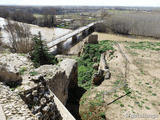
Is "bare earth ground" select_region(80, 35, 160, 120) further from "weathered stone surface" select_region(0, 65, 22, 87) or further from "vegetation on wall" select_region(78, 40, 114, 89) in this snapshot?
"weathered stone surface" select_region(0, 65, 22, 87)

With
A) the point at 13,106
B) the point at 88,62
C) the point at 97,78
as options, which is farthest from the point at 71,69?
the point at 88,62

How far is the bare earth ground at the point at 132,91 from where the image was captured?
945cm

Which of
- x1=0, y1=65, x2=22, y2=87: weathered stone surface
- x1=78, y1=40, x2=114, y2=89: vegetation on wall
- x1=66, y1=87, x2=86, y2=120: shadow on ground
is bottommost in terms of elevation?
x1=66, y1=87, x2=86, y2=120: shadow on ground

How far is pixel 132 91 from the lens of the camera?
38.3 feet

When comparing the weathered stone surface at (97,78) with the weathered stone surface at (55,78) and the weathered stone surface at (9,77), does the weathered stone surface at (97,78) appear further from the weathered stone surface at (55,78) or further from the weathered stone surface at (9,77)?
the weathered stone surface at (9,77)

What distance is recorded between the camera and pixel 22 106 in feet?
16.9

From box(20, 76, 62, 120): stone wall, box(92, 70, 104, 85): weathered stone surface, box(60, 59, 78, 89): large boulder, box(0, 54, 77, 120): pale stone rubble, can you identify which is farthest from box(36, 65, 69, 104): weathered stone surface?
box(92, 70, 104, 85): weathered stone surface

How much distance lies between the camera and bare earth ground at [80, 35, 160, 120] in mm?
9453

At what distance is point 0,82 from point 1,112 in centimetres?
202

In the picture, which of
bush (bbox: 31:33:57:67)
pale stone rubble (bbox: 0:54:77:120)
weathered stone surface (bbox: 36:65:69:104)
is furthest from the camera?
bush (bbox: 31:33:57:67)

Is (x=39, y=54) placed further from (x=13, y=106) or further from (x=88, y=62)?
(x=13, y=106)

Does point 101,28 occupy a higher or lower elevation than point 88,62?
higher

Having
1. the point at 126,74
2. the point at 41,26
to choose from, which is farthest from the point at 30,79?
the point at 41,26

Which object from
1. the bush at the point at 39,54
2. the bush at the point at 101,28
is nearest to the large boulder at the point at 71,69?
the bush at the point at 39,54
